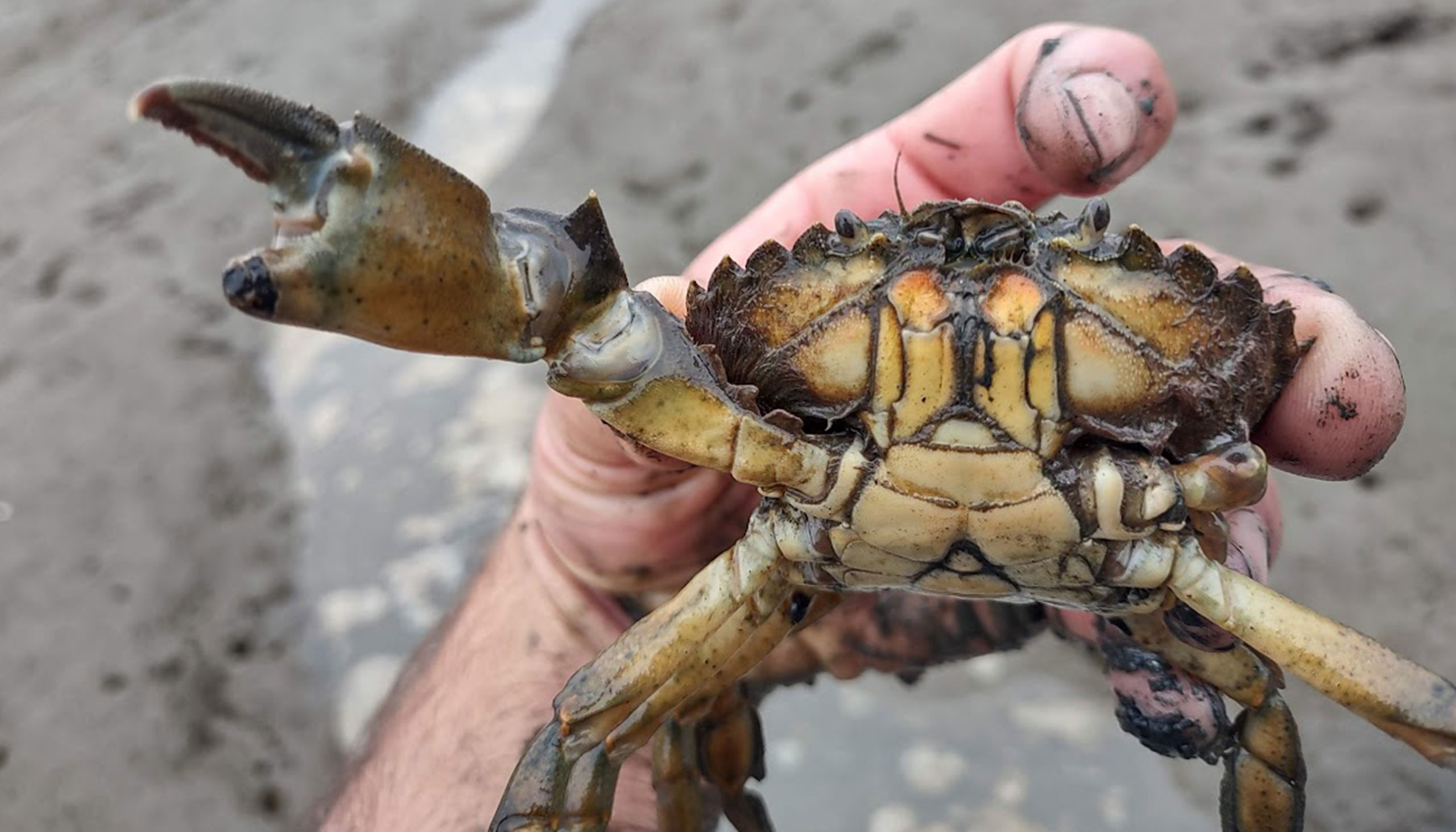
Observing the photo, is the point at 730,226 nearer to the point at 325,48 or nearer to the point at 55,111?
the point at 325,48

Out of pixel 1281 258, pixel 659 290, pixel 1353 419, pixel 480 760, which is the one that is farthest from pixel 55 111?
pixel 1353 419

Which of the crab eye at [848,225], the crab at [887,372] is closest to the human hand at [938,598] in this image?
the crab at [887,372]

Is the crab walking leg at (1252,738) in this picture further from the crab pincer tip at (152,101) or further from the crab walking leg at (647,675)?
the crab pincer tip at (152,101)

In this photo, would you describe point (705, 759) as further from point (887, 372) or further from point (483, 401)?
point (483, 401)

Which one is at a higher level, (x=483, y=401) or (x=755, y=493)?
(x=755, y=493)

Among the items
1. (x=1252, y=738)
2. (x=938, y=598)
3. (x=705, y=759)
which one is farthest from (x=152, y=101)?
(x=1252, y=738)

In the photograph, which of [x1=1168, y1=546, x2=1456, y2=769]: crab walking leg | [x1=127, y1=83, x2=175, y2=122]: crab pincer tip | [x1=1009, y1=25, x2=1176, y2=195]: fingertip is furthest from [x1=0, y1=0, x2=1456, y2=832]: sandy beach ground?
[x1=127, y1=83, x2=175, y2=122]: crab pincer tip

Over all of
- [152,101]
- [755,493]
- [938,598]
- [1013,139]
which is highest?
[152,101]

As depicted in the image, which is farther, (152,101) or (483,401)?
(483,401)
